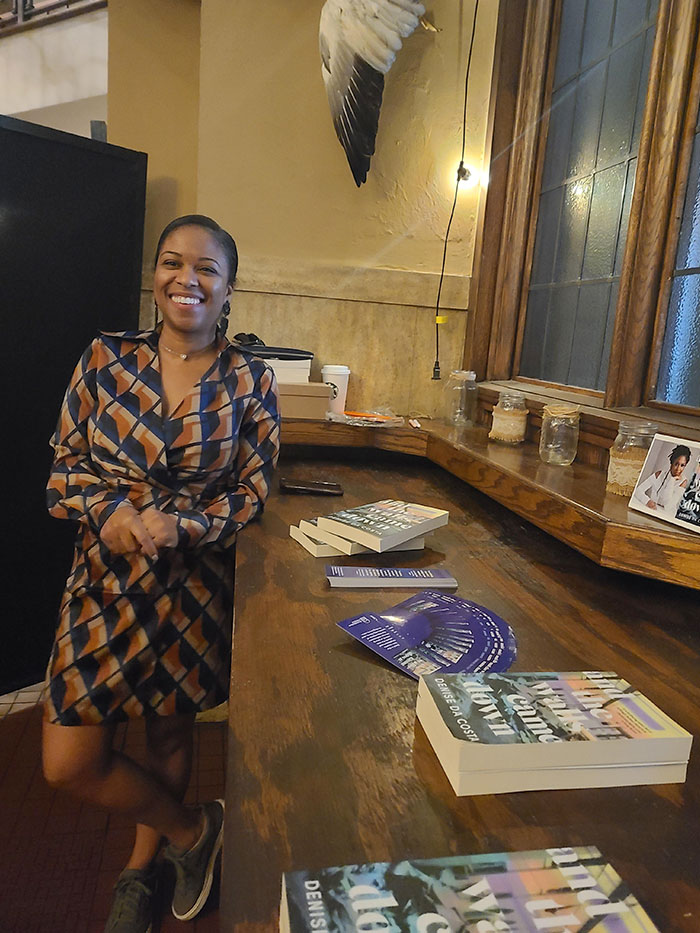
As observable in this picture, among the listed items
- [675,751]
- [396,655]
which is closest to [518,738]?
[675,751]

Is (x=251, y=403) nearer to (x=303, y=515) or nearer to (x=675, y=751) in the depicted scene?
(x=303, y=515)

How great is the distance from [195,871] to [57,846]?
452 mm

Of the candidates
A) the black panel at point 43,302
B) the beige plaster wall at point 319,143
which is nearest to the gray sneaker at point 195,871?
the black panel at point 43,302

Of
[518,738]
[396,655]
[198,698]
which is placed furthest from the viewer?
[198,698]

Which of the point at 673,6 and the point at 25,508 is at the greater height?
the point at 673,6

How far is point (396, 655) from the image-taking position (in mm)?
986

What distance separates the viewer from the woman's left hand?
1335 mm

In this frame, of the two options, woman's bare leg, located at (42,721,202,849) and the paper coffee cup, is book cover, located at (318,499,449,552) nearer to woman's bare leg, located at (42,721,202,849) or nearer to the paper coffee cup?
woman's bare leg, located at (42,721,202,849)

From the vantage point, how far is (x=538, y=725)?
745mm


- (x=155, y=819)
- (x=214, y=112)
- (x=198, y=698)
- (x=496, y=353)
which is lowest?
(x=155, y=819)

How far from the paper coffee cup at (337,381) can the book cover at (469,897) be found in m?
2.11

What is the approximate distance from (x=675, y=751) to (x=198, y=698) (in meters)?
1.05

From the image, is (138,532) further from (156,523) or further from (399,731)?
(399,731)

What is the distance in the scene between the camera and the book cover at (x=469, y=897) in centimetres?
51
